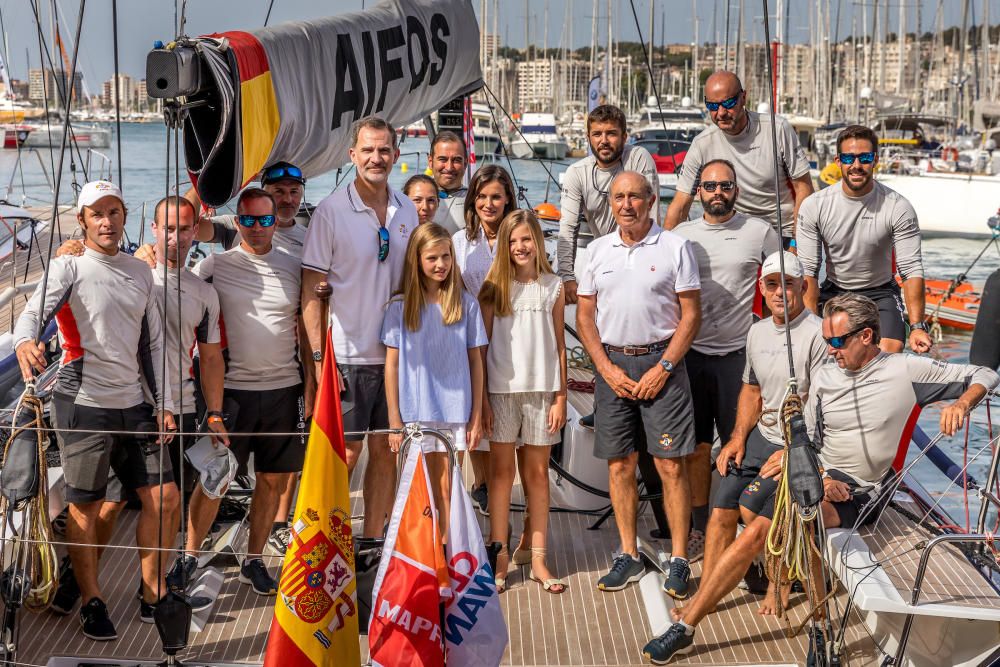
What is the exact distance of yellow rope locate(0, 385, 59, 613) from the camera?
330 centimetres

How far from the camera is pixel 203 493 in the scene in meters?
4.05

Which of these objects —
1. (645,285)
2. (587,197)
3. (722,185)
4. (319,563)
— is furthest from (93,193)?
(722,185)

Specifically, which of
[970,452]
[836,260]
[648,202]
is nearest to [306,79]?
[648,202]

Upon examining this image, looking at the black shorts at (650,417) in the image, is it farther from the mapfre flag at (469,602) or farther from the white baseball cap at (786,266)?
the mapfre flag at (469,602)

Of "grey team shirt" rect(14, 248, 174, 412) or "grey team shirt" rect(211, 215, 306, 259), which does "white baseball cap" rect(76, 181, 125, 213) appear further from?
"grey team shirt" rect(211, 215, 306, 259)

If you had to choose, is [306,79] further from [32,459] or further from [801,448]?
[801,448]

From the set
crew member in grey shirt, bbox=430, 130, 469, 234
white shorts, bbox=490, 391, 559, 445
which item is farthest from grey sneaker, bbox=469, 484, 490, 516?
crew member in grey shirt, bbox=430, 130, 469, 234

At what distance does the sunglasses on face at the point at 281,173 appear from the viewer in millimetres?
3982

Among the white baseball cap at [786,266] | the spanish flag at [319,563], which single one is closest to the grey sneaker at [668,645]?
the spanish flag at [319,563]

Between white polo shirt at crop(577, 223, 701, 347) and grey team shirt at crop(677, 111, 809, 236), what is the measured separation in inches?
28.3

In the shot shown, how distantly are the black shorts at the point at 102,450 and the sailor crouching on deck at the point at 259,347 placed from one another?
0.30 m

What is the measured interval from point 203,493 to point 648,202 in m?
2.02

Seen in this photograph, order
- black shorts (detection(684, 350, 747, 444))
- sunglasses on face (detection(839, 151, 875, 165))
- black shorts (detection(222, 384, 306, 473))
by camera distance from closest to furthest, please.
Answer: black shorts (detection(222, 384, 306, 473)) → black shorts (detection(684, 350, 747, 444)) → sunglasses on face (detection(839, 151, 875, 165))

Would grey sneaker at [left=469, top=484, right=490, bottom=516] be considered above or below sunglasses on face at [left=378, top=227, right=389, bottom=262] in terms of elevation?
below
